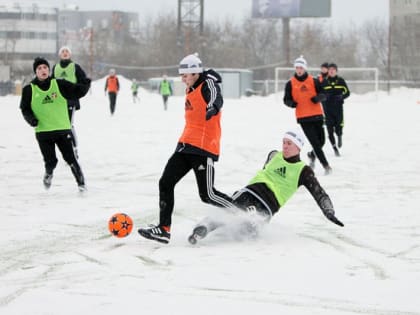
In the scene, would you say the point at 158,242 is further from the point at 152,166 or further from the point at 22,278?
the point at 152,166

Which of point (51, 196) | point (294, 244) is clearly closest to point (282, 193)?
point (294, 244)

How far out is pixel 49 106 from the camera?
9555mm

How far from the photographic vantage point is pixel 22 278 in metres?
5.63

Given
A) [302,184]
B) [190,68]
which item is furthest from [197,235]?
[190,68]

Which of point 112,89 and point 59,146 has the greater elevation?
point 112,89

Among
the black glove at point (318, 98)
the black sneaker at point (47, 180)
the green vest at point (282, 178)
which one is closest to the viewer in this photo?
the green vest at point (282, 178)

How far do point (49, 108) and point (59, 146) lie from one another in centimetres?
54

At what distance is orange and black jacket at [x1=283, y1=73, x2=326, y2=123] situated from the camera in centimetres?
1205

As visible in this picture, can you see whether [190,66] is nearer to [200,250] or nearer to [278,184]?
[278,184]

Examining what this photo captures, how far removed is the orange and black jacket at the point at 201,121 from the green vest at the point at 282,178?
1.90 feet

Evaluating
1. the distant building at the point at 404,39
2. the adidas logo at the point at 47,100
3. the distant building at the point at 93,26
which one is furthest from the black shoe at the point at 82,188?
the distant building at the point at 93,26

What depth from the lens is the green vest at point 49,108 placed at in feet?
31.1

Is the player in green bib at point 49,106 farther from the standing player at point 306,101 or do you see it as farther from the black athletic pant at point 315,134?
the black athletic pant at point 315,134

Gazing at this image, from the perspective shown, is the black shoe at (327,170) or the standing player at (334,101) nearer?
the black shoe at (327,170)
